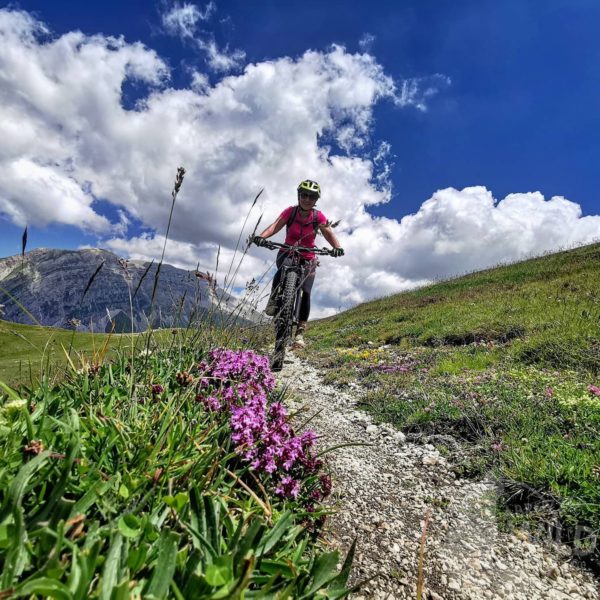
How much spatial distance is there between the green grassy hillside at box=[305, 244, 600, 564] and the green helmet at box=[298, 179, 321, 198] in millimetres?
4173

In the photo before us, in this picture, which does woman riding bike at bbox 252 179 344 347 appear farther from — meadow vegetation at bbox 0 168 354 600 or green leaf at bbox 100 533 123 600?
green leaf at bbox 100 533 123 600

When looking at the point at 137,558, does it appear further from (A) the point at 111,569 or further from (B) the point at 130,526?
(B) the point at 130,526

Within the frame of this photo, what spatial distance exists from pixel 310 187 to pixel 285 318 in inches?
121

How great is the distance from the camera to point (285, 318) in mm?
7680

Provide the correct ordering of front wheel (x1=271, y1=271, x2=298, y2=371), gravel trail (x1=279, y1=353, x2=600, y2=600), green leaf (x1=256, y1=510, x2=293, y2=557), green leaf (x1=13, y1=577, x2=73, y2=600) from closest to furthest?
green leaf (x1=13, y1=577, x2=73, y2=600), green leaf (x1=256, y1=510, x2=293, y2=557), gravel trail (x1=279, y1=353, x2=600, y2=600), front wheel (x1=271, y1=271, x2=298, y2=371)

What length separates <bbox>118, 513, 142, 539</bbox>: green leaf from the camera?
1631mm

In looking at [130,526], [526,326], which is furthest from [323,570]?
[526,326]

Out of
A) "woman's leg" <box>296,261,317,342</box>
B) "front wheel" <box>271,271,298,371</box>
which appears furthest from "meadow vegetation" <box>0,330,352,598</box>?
"woman's leg" <box>296,261,317,342</box>

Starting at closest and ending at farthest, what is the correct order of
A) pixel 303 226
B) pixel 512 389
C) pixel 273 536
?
pixel 273 536, pixel 512 389, pixel 303 226

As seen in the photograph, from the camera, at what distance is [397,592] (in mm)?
2570

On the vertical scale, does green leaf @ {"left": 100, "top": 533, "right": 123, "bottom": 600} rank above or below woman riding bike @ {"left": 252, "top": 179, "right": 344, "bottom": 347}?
below

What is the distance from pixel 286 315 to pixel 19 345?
1941cm

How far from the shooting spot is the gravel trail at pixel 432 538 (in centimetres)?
268

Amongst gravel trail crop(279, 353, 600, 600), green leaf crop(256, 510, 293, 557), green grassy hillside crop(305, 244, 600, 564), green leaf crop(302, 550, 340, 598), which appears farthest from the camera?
green grassy hillside crop(305, 244, 600, 564)
